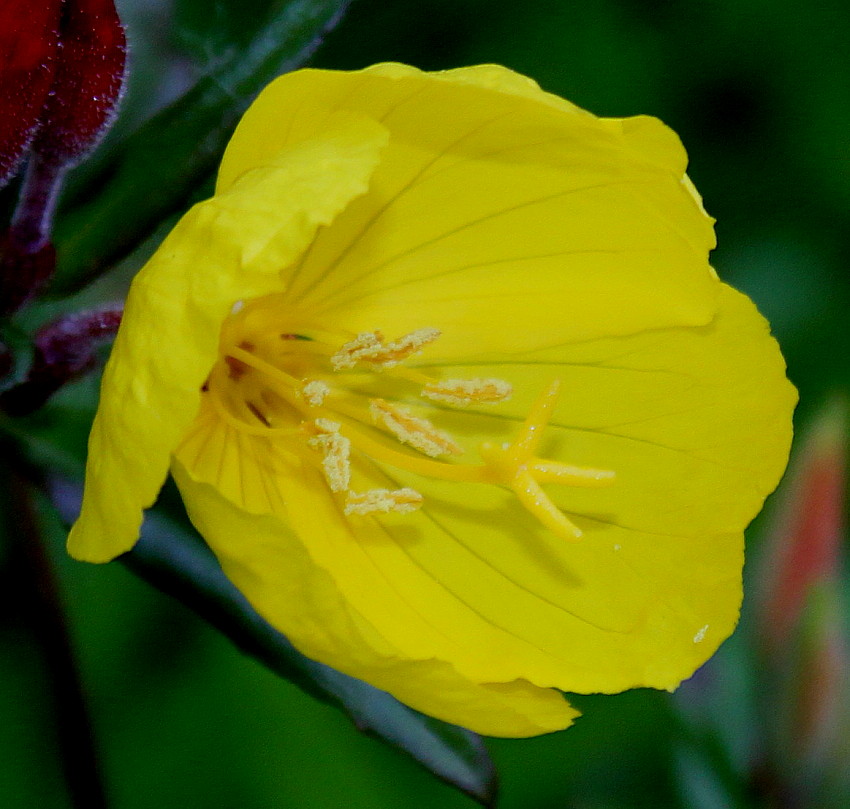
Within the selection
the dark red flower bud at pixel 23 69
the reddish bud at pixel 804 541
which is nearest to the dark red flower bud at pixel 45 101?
the dark red flower bud at pixel 23 69

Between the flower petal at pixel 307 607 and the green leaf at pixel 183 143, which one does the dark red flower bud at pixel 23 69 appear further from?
the flower petal at pixel 307 607

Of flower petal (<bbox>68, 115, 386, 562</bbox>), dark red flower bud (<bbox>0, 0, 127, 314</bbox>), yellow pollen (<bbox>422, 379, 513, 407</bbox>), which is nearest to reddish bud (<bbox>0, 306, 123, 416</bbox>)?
dark red flower bud (<bbox>0, 0, 127, 314</bbox>)

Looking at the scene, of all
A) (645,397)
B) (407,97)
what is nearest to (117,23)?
(407,97)

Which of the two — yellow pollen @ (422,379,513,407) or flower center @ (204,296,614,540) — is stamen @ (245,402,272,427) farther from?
yellow pollen @ (422,379,513,407)

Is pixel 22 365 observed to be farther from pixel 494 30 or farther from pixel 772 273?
pixel 772 273

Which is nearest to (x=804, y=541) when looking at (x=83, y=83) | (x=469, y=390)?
(x=469, y=390)

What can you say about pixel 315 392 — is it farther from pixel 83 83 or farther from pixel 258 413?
pixel 83 83

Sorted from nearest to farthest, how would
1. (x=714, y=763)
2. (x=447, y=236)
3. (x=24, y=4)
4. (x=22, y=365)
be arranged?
1. (x=24, y=4)
2. (x=22, y=365)
3. (x=447, y=236)
4. (x=714, y=763)
